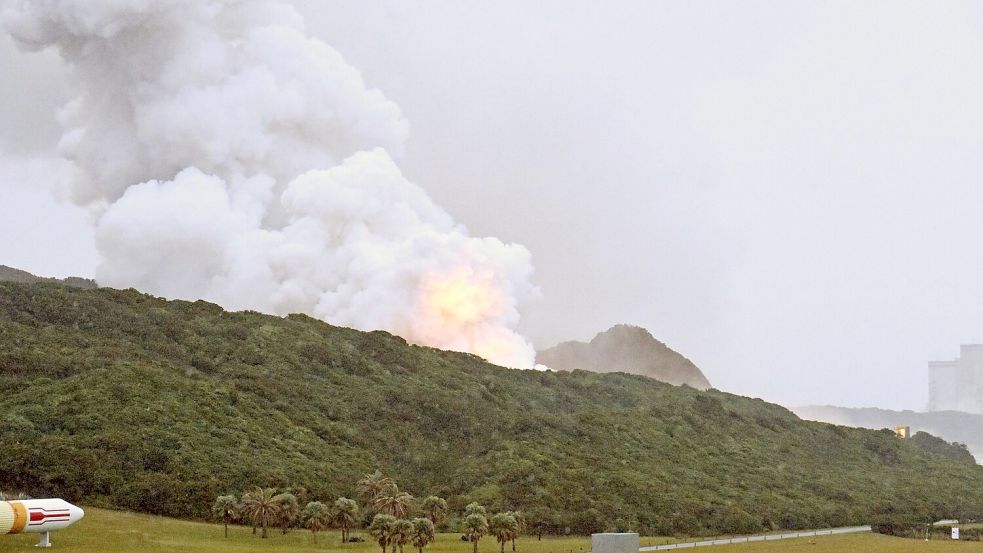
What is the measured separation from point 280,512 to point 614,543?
29857 mm

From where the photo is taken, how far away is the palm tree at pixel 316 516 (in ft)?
325

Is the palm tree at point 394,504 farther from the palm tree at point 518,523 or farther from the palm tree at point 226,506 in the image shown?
the palm tree at point 226,506

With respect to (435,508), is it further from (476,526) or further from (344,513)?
(476,526)

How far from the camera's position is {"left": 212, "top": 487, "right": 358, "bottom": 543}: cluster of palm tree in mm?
99188

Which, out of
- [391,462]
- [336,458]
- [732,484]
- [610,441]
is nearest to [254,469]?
[336,458]

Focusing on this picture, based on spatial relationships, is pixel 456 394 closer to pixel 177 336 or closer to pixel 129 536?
pixel 177 336

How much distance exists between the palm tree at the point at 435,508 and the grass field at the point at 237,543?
1.92m

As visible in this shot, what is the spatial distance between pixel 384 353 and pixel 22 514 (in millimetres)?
84578

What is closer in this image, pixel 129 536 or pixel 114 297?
pixel 129 536

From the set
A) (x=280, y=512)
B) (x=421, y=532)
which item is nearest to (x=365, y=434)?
(x=280, y=512)

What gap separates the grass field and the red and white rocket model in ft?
5.61

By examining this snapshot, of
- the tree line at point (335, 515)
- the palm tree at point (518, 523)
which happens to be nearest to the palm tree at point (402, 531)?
the tree line at point (335, 515)

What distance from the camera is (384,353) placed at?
16650 cm

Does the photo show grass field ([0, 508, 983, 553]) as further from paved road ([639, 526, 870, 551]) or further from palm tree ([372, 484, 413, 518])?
palm tree ([372, 484, 413, 518])
